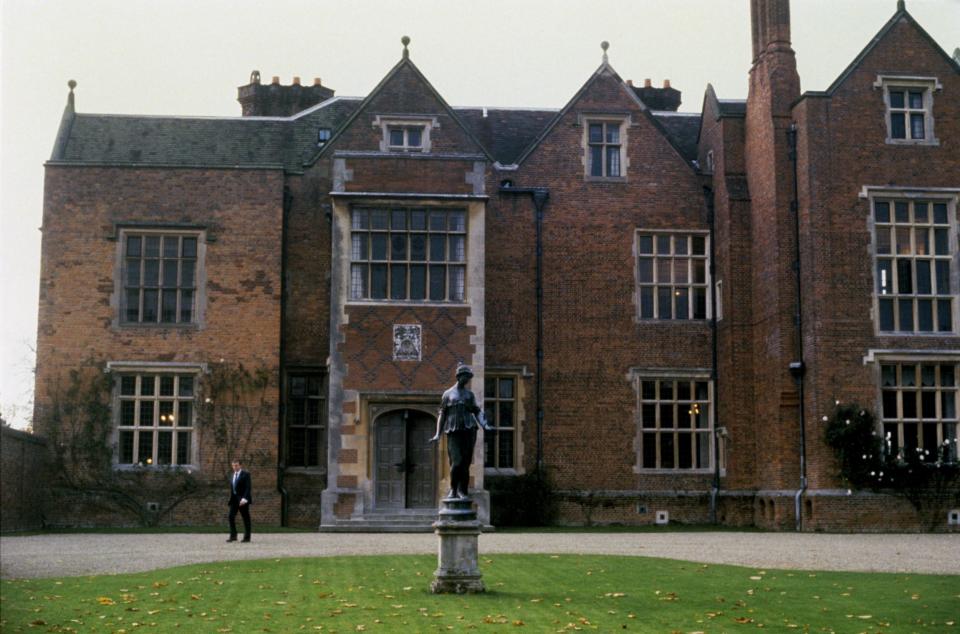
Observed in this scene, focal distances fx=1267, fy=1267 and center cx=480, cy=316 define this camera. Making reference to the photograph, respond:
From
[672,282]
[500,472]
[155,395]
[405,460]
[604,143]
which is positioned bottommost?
[500,472]

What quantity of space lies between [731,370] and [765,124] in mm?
5042

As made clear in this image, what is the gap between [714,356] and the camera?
26.6m

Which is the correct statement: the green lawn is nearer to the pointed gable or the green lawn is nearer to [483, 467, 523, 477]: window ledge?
[483, 467, 523, 477]: window ledge

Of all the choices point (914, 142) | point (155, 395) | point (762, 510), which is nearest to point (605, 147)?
point (914, 142)

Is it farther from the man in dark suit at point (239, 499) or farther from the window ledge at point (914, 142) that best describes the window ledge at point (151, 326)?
the window ledge at point (914, 142)

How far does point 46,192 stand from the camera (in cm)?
2597

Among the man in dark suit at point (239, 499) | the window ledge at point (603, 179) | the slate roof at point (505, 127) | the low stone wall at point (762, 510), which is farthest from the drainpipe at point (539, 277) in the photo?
the man in dark suit at point (239, 499)

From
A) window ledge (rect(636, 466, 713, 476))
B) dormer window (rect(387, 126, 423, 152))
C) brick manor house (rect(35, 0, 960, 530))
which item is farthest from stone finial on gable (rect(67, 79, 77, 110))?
window ledge (rect(636, 466, 713, 476))

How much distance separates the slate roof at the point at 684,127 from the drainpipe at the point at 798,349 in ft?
15.8

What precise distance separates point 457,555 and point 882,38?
16547mm

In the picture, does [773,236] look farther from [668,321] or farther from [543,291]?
[543,291]

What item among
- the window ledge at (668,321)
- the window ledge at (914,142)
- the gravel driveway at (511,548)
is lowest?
the gravel driveway at (511,548)

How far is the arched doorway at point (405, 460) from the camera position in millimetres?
24391

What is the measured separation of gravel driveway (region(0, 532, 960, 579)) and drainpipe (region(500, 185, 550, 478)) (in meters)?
4.21
